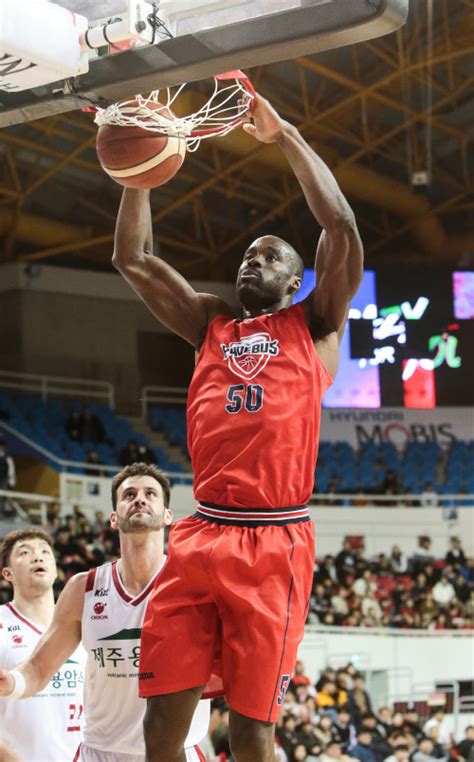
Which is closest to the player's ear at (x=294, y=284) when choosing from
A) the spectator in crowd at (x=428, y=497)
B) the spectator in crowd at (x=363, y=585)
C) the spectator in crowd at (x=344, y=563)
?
the spectator in crowd at (x=363, y=585)

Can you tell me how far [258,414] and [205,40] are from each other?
1112 mm

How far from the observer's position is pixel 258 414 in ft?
10.8

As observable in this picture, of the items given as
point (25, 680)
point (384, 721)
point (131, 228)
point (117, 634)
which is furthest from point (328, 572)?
point (131, 228)

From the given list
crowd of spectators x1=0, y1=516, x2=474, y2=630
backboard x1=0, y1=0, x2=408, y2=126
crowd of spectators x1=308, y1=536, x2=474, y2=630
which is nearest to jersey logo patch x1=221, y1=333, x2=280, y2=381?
backboard x1=0, y1=0, x2=408, y2=126

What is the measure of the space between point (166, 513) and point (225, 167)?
45.6 feet

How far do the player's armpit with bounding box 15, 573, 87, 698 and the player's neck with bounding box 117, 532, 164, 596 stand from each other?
0.60ft

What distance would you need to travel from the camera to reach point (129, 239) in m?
3.68

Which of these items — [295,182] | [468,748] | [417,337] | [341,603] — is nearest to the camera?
[468,748]

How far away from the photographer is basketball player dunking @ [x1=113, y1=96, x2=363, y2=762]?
10.4 ft

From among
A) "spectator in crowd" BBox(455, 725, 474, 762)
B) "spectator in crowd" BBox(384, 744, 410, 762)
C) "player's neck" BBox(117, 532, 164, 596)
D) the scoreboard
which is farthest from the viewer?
the scoreboard

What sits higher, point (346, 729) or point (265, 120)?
point (265, 120)

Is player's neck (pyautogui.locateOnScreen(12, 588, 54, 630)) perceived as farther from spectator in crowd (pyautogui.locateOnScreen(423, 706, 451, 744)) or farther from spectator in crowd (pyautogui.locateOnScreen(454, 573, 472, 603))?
spectator in crowd (pyautogui.locateOnScreen(454, 573, 472, 603))

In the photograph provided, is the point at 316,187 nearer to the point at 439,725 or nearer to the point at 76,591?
the point at 76,591

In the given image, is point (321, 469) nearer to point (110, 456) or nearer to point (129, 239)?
point (110, 456)
